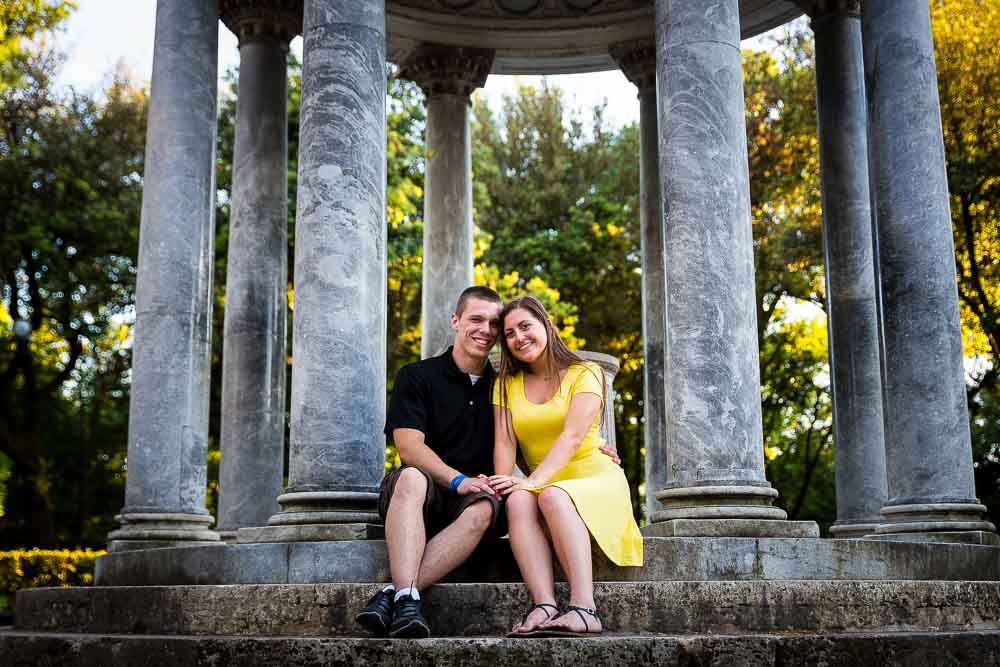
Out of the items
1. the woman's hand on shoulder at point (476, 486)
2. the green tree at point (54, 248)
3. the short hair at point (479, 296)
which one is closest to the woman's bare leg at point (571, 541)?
the woman's hand on shoulder at point (476, 486)

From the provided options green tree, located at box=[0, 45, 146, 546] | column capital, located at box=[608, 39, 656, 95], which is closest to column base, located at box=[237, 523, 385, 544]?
column capital, located at box=[608, 39, 656, 95]

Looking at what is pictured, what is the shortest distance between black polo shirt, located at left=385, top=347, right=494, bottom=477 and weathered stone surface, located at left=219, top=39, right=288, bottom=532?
13911 mm

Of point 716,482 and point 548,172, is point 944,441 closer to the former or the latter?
point 716,482

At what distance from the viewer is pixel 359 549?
17953mm

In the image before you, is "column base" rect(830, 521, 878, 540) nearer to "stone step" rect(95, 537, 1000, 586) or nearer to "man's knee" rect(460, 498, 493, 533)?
"stone step" rect(95, 537, 1000, 586)

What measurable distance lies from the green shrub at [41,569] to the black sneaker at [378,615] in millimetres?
33984

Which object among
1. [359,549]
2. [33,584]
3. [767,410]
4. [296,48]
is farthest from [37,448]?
[359,549]

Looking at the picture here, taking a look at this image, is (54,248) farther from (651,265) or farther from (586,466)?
(586,466)

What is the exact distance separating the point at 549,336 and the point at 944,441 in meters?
11.9

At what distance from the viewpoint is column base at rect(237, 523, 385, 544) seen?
18547 millimetres

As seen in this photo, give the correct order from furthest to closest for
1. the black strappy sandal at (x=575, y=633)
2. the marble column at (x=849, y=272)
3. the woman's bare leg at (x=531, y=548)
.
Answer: the marble column at (x=849, y=272) < the woman's bare leg at (x=531, y=548) < the black strappy sandal at (x=575, y=633)

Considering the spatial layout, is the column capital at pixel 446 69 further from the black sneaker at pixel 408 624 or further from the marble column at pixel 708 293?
the black sneaker at pixel 408 624

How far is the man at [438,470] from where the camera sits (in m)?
14.3

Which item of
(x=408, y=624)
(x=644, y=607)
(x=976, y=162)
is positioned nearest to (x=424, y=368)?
(x=408, y=624)
